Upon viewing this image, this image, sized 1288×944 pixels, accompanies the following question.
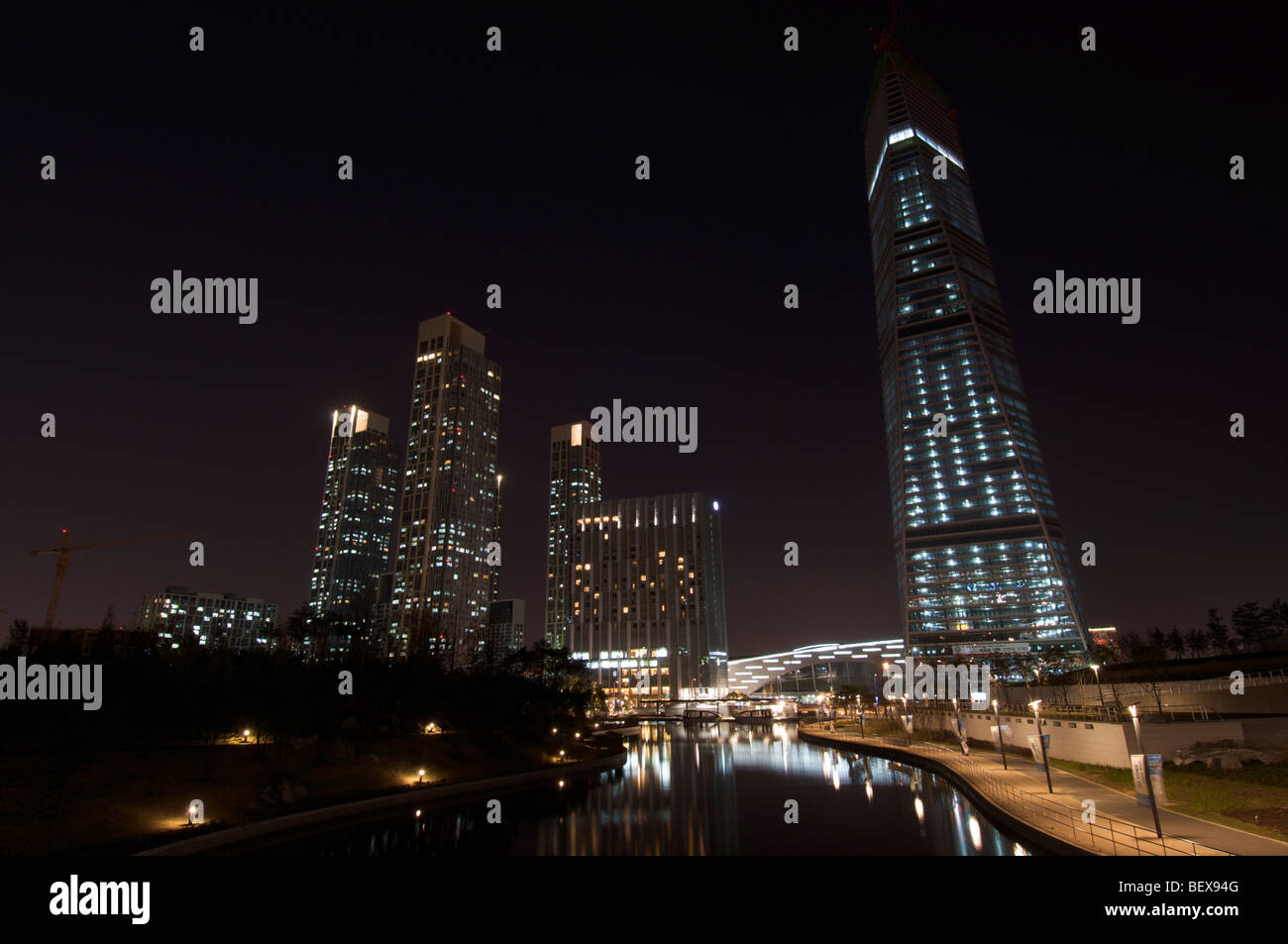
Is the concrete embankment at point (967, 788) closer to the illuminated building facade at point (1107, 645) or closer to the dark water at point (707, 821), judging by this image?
the dark water at point (707, 821)

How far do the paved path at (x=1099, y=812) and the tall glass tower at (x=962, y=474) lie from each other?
10972 centimetres

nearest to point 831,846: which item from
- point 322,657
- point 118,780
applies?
point 118,780

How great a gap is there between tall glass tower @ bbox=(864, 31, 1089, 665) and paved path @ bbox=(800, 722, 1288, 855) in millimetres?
109723

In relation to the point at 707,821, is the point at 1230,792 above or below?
above

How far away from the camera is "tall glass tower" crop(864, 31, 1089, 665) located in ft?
499

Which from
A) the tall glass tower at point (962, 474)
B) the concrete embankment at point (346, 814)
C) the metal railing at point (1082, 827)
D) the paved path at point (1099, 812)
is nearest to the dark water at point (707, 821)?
the concrete embankment at point (346, 814)

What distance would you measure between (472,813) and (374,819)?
5.06m

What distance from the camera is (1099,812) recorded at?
934 inches

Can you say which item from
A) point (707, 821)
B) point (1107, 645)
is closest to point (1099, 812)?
point (707, 821)

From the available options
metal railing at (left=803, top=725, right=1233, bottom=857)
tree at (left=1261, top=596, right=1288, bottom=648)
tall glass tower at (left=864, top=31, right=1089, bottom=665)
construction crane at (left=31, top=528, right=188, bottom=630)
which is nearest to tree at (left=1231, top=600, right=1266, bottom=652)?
tree at (left=1261, top=596, right=1288, bottom=648)

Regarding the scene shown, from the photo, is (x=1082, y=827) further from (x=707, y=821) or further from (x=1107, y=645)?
(x=1107, y=645)

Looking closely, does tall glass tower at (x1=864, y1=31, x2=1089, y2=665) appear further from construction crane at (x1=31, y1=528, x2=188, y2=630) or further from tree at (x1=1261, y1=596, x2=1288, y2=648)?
construction crane at (x1=31, y1=528, x2=188, y2=630)

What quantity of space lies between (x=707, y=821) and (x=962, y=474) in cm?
15160
